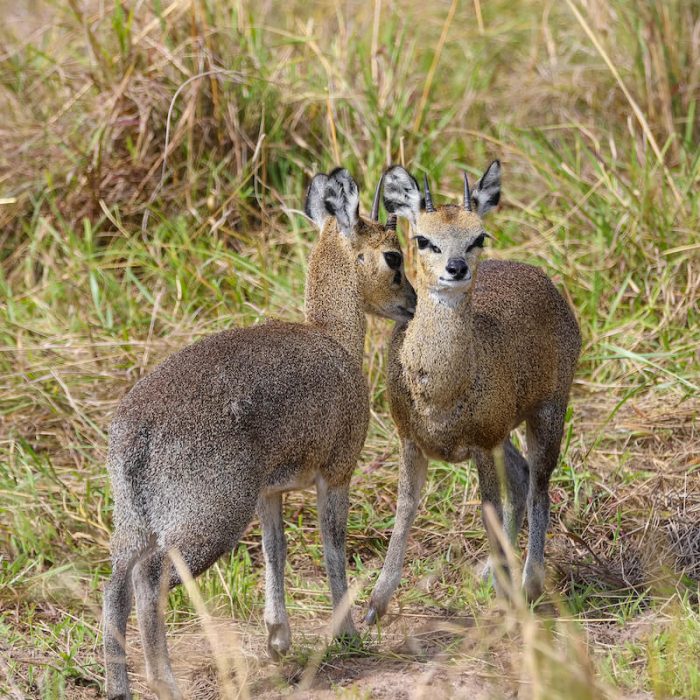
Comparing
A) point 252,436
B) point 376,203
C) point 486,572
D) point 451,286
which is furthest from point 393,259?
point 486,572

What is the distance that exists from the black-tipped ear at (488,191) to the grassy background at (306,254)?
1489 millimetres

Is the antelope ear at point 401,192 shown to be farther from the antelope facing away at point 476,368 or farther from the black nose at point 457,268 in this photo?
the black nose at point 457,268

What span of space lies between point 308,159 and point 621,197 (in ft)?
7.06

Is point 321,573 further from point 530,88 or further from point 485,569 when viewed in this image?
point 530,88

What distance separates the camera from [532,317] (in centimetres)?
598

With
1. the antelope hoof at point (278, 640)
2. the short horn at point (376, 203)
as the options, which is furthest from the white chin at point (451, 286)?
the antelope hoof at point (278, 640)

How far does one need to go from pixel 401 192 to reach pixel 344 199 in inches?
10.6

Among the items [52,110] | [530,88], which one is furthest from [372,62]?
[52,110]

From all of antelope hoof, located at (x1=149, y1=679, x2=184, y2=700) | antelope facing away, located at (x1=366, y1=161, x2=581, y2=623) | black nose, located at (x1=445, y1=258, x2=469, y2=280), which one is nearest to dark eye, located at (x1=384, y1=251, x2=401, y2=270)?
antelope facing away, located at (x1=366, y1=161, x2=581, y2=623)

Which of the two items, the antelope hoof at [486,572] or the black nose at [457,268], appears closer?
the black nose at [457,268]

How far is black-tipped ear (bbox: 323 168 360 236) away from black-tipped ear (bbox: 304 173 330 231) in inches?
4.2

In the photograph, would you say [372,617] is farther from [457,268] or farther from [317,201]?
[317,201]

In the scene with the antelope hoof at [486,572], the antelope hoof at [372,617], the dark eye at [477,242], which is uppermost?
the dark eye at [477,242]

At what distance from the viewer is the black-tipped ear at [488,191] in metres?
5.76
